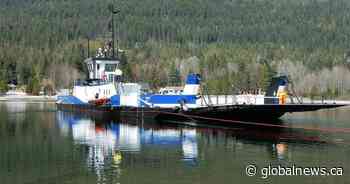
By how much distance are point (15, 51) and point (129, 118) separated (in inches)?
5824

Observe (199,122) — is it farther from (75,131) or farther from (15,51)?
(15,51)

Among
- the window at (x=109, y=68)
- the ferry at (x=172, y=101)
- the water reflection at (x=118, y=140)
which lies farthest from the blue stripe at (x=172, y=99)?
the window at (x=109, y=68)

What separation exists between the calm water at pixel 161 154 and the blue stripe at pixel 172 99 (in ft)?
19.5

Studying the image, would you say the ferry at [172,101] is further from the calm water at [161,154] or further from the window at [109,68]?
the calm water at [161,154]

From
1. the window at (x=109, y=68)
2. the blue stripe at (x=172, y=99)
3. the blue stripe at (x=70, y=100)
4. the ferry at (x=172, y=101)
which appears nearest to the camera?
the ferry at (x=172, y=101)

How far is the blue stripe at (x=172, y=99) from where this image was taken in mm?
50188

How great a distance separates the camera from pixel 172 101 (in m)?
51.3

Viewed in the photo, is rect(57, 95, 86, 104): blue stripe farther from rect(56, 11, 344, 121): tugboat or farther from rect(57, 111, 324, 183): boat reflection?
rect(57, 111, 324, 183): boat reflection

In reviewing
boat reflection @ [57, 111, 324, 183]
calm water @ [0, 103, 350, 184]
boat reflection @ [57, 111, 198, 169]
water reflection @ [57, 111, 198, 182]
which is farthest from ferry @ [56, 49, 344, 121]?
water reflection @ [57, 111, 198, 182]

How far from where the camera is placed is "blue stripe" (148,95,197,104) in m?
50.2

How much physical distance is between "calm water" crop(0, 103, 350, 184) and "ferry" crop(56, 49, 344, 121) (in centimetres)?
199

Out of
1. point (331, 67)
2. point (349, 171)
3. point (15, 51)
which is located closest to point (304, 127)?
point (349, 171)

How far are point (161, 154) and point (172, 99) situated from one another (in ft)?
71.0

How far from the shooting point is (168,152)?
30.5 metres
